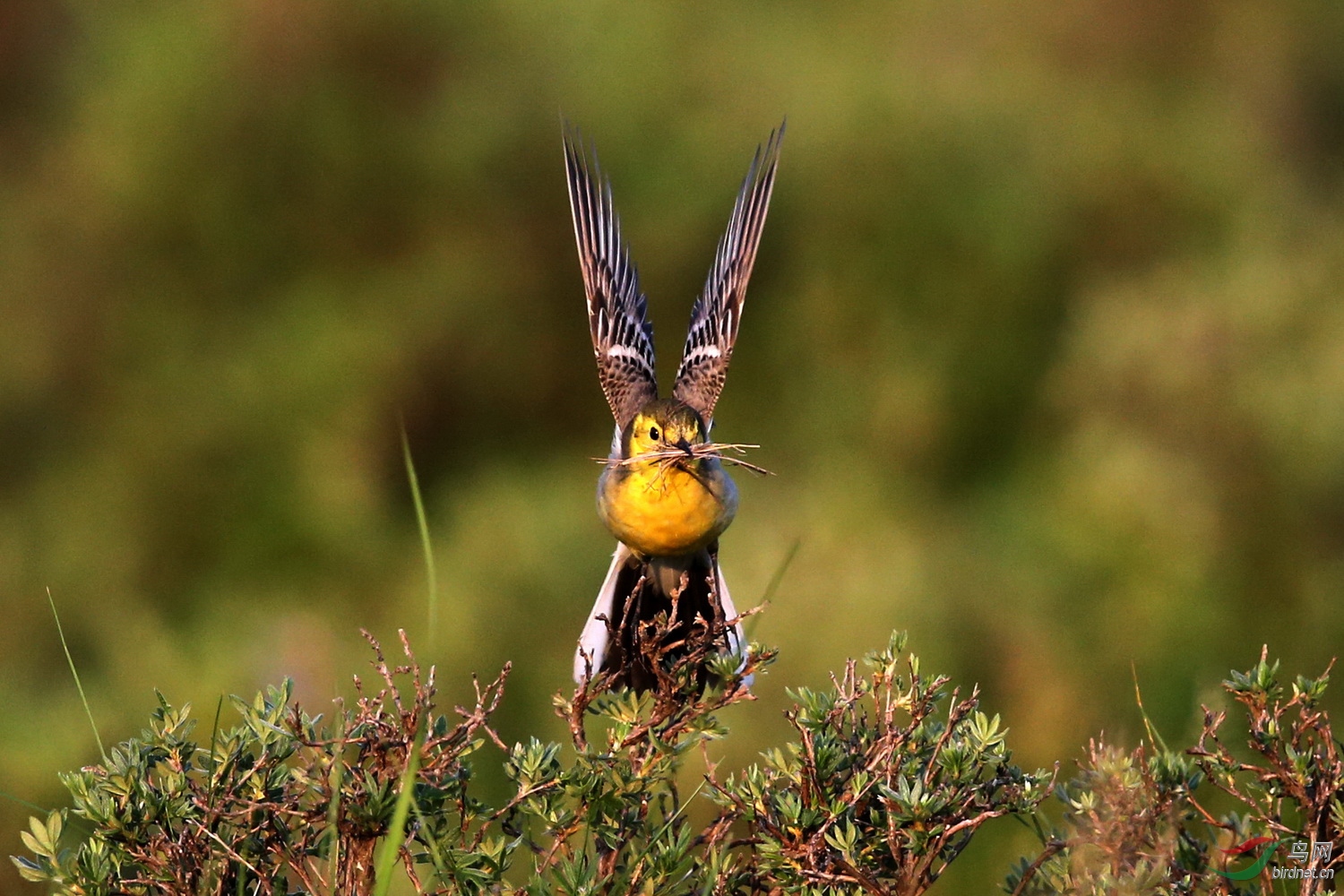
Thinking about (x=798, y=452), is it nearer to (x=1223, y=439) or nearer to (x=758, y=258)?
(x=758, y=258)

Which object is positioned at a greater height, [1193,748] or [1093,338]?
[1093,338]

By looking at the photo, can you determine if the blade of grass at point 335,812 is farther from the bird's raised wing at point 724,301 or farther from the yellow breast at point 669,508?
the bird's raised wing at point 724,301

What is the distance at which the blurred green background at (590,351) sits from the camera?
815 centimetres

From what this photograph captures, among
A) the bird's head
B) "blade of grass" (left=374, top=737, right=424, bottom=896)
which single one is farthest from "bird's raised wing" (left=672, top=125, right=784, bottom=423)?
"blade of grass" (left=374, top=737, right=424, bottom=896)

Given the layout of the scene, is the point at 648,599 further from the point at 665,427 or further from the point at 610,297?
the point at 610,297

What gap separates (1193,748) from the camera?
2.74m

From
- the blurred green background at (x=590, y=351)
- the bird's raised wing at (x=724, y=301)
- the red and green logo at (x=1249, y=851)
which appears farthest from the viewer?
the blurred green background at (x=590, y=351)

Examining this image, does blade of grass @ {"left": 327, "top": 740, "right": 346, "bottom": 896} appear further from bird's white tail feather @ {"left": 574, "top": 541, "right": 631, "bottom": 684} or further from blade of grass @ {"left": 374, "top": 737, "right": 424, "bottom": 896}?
bird's white tail feather @ {"left": 574, "top": 541, "right": 631, "bottom": 684}

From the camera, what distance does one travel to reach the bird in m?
4.14

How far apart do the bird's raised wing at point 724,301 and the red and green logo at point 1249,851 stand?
223 cm

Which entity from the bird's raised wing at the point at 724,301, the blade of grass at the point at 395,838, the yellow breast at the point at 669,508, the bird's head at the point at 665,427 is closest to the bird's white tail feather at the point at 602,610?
the yellow breast at the point at 669,508

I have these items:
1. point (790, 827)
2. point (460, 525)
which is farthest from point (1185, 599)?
point (790, 827)

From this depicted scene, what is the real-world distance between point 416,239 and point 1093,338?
13.9ft

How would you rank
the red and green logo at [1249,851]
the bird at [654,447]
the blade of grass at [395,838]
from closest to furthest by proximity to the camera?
1. the blade of grass at [395,838]
2. the red and green logo at [1249,851]
3. the bird at [654,447]
